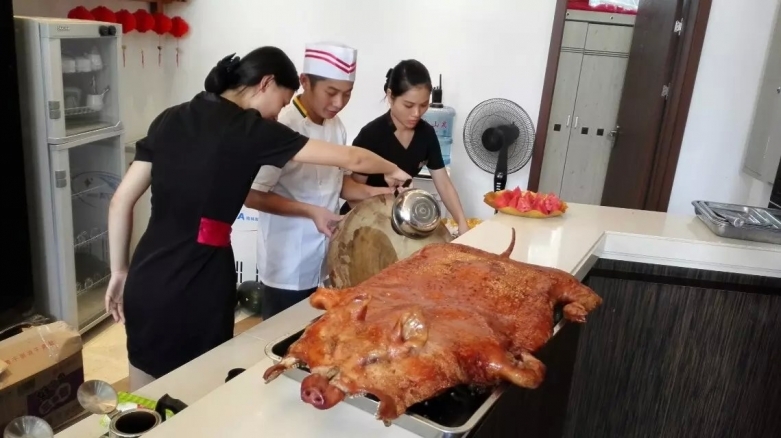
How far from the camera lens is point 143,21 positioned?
359 cm

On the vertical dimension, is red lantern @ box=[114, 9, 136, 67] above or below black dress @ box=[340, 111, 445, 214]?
above

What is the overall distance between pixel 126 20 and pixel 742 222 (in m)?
3.25

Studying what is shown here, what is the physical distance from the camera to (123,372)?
9.07 feet

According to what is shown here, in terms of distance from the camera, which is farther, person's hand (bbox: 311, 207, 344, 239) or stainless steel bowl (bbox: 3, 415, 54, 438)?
person's hand (bbox: 311, 207, 344, 239)

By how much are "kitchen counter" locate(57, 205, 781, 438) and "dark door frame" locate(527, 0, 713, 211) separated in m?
1.16

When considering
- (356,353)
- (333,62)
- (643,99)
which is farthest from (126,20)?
(356,353)

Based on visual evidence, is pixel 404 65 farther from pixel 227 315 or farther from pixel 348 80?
pixel 227 315

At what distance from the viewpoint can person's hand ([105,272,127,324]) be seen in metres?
1.68

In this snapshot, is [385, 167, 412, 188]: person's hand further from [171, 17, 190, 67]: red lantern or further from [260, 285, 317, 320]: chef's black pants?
[171, 17, 190, 67]: red lantern

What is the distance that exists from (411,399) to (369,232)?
90 cm

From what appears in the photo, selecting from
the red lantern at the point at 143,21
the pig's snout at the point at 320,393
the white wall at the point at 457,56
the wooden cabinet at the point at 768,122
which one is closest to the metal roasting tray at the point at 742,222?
the wooden cabinet at the point at 768,122

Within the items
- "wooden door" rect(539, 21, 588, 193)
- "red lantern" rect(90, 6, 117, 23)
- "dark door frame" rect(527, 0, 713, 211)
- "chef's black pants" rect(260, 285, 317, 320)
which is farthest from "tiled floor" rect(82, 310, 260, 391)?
"dark door frame" rect(527, 0, 713, 211)

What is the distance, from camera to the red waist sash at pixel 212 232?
1.53 m

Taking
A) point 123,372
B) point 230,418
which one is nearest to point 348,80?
point 230,418
